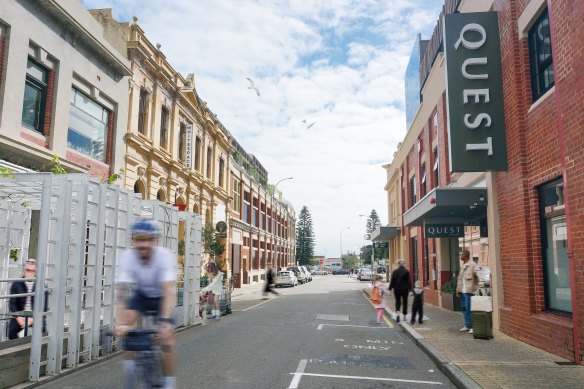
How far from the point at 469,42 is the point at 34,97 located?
13117 mm

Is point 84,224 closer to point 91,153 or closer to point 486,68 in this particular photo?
point 486,68

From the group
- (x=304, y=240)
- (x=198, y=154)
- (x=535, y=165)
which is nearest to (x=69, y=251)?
(x=535, y=165)

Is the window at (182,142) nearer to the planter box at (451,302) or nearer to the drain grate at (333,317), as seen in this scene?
the drain grate at (333,317)

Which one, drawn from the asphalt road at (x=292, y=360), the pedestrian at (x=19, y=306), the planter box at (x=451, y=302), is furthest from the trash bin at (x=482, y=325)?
the pedestrian at (x=19, y=306)

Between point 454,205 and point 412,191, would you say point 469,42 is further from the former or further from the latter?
point 412,191

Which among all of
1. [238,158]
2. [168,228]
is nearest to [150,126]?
[168,228]

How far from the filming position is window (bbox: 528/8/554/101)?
9664 millimetres

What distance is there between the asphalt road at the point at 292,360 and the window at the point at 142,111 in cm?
1333

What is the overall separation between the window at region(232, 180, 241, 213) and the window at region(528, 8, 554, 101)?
3349 cm

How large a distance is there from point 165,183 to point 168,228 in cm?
1499

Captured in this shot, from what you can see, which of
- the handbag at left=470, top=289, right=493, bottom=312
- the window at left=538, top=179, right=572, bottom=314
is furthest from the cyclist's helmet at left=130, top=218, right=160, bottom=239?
the handbag at left=470, top=289, right=493, bottom=312

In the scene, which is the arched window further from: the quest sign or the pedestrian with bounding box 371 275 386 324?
the quest sign

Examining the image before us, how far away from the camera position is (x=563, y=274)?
8945 millimetres

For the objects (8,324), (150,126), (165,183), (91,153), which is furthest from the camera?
(165,183)
